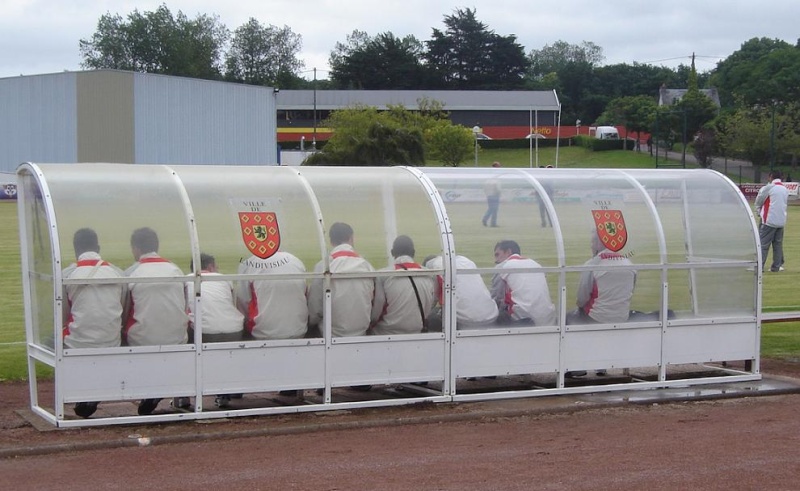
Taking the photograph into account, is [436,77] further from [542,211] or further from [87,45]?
[542,211]

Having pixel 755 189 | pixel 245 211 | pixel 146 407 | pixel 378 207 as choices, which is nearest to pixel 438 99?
pixel 755 189

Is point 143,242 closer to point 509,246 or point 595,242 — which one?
point 509,246

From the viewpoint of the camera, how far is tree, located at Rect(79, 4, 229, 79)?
115125 mm

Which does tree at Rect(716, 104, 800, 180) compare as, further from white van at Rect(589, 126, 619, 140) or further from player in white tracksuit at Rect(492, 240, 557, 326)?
player in white tracksuit at Rect(492, 240, 557, 326)

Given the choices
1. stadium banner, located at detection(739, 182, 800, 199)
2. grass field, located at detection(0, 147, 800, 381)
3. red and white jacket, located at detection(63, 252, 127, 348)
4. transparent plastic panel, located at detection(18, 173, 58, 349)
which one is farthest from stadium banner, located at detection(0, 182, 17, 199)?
red and white jacket, located at detection(63, 252, 127, 348)

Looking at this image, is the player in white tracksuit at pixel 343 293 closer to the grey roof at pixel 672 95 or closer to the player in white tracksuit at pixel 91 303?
the player in white tracksuit at pixel 91 303

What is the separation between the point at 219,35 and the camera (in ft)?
412

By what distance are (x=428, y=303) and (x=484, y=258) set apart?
0.79 metres

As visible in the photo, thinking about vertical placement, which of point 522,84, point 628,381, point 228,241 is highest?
point 522,84

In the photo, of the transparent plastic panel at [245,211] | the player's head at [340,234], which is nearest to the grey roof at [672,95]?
the player's head at [340,234]

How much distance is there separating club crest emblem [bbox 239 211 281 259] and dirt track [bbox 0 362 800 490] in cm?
160

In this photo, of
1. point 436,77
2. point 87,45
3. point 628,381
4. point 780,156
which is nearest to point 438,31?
point 436,77

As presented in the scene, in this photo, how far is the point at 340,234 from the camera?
10391 millimetres

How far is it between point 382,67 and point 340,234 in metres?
108
